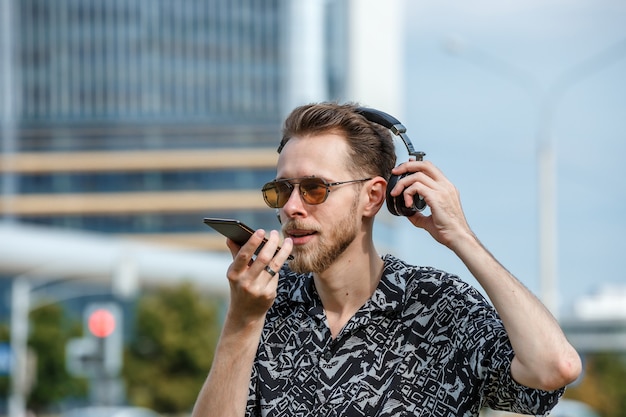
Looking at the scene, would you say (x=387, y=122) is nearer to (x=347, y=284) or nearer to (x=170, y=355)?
(x=347, y=284)

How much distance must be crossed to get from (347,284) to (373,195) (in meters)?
0.26

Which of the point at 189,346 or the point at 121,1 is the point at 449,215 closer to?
the point at 189,346

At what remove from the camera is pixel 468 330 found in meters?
3.22

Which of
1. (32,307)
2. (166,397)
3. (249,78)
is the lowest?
(166,397)

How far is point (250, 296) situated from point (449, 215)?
55 cm

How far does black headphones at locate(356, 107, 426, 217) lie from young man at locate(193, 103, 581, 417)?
0.03 metres

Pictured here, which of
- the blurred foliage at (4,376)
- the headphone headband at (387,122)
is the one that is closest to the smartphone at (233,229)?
the headphone headband at (387,122)

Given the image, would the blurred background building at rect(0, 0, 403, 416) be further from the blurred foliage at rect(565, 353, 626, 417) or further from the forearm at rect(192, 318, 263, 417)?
the forearm at rect(192, 318, 263, 417)

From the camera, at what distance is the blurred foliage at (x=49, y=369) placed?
140ft

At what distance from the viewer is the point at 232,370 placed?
3215 mm

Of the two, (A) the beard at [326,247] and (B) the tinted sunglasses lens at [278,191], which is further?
(B) the tinted sunglasses lens at [278,191]

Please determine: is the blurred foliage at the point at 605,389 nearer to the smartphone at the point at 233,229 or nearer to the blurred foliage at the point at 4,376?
the blurred foliage at the point at 4,376

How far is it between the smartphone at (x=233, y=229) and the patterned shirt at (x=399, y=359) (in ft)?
1.21

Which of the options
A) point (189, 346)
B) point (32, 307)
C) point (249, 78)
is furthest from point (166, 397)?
point (249, 78)
